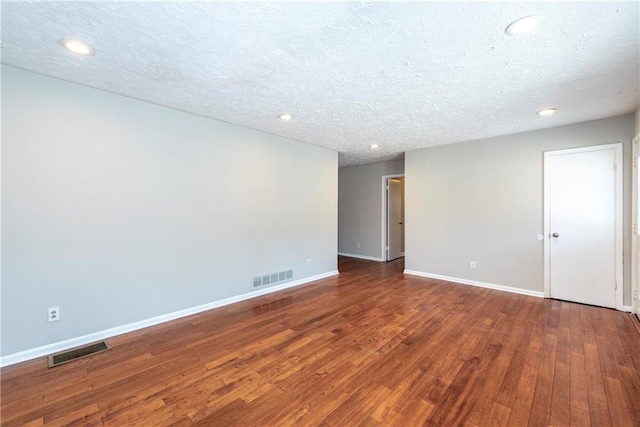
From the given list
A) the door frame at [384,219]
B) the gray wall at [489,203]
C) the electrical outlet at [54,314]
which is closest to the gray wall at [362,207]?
the door frame at [384,219]

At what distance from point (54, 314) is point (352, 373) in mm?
2771

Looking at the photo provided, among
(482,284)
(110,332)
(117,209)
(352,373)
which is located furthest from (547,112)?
(110,332)

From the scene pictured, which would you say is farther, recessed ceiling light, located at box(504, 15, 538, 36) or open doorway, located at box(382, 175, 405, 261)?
open doorway, located at box(382, 175, 405, 261)

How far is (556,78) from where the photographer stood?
2.41m

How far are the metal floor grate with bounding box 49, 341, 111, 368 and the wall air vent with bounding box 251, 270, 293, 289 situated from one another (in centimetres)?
182

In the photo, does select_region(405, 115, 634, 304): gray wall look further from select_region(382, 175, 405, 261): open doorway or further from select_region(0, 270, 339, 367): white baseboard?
select_region(0, 270, 339, 367): white baseboard

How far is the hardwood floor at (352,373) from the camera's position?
172 cm

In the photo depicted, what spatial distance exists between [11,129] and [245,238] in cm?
251

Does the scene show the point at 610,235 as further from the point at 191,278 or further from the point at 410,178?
the point at 191,278

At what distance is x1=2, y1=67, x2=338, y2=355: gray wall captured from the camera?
7.63 feet

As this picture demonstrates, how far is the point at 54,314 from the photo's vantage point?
2477 millimetres

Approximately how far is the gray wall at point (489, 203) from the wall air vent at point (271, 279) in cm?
253

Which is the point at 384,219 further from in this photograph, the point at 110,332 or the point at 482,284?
the point at 110,332

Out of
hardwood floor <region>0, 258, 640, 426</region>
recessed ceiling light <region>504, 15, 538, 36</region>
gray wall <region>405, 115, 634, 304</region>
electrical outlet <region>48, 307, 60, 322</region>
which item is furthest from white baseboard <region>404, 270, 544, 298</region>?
electrical outlet <region>48, 307, 60, 322</region>
